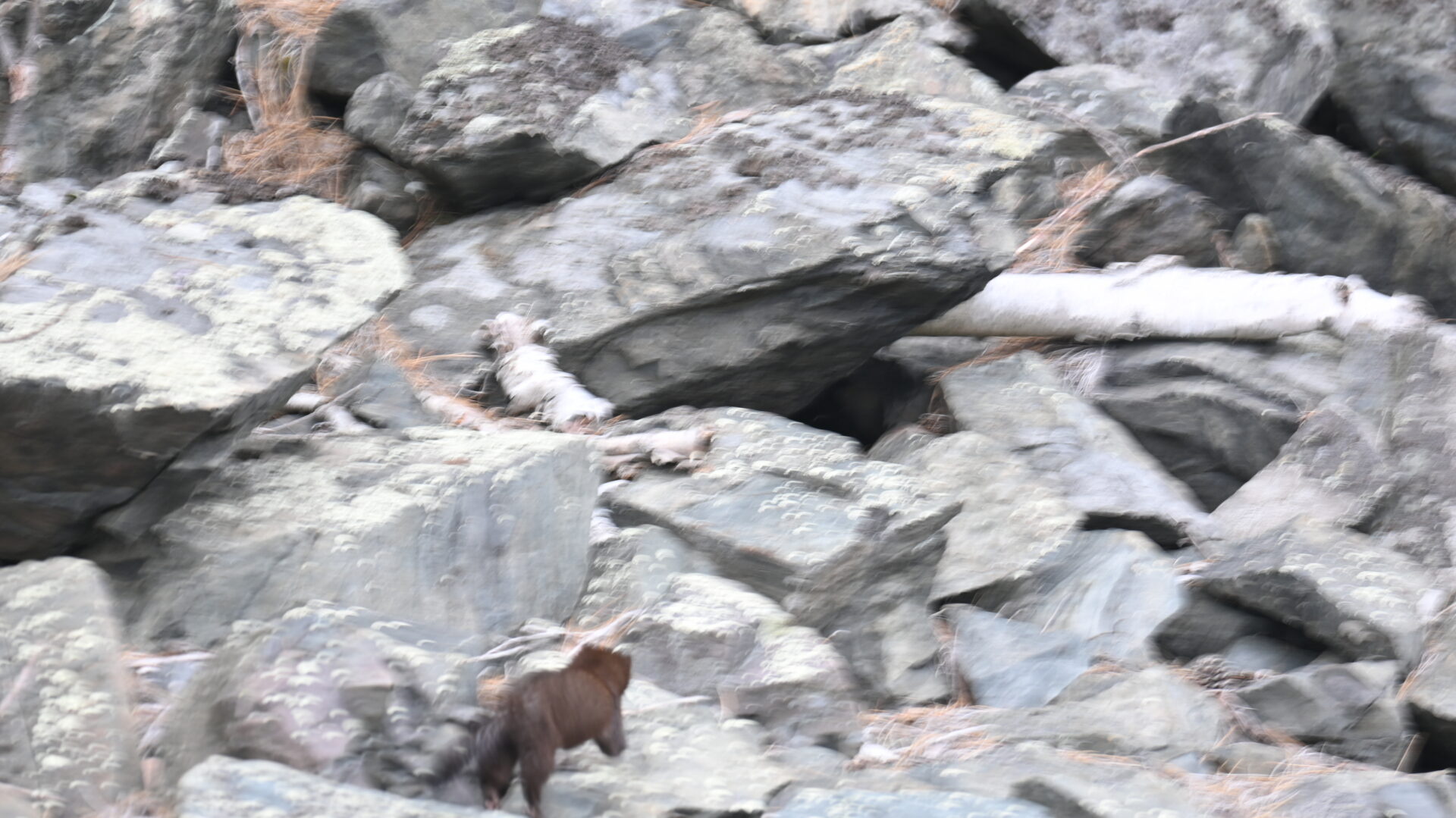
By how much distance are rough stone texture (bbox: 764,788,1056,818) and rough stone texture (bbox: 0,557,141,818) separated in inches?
50.9

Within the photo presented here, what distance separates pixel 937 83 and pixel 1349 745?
4.20 m

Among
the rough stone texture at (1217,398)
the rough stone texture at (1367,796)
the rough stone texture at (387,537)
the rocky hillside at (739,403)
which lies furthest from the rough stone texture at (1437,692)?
the rough stone texture at (387,537)

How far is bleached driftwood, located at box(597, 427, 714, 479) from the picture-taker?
432 centimetres

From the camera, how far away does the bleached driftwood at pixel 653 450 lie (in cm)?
432

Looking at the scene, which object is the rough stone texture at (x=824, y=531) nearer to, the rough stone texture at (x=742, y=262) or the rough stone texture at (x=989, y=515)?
the rough stone texture at (x=989, y=515)

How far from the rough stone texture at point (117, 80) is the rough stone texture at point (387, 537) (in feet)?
12.0

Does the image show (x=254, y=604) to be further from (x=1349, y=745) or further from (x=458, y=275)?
(x=1349, y=745)

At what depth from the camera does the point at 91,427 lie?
2.88 meters

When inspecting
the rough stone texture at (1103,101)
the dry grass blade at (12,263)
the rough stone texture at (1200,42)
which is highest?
the rough stone texture at (1200,42)

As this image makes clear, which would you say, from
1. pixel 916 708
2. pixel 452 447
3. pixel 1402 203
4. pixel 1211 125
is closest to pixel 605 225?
pixel 452 447

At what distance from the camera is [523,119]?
5656 mm

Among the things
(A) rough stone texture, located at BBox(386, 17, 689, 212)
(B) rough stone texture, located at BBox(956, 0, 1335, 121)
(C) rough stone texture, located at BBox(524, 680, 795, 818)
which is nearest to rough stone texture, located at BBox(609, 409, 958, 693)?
(C) rough stone texture, located at BBox(524, 680, 795, 818)

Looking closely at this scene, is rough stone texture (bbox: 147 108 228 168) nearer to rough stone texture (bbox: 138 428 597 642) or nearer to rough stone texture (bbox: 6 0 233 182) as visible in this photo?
rough stone texture (bbox: 6 0 233 182)

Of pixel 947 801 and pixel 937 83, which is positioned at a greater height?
pixel 937 83
